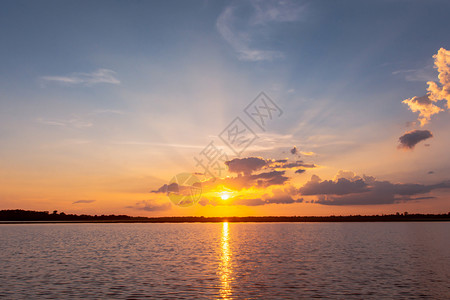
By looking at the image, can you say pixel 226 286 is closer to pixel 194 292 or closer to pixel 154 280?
pixel 194 292

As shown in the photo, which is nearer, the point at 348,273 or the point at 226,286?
the point at 226,286

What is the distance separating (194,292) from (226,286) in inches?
172

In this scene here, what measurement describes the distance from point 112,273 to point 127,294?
13126 mm

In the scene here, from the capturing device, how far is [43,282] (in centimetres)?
3956

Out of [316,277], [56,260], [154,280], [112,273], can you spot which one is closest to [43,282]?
[112,273]

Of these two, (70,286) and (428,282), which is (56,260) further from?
(428,282)

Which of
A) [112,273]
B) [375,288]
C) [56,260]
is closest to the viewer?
[375,288]

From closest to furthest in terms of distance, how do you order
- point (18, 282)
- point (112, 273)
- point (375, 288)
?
1. point (375, 288)
2. point (18, 282)
3. point (112, 273)

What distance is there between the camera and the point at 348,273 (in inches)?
1815

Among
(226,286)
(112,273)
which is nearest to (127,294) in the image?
(226,286)

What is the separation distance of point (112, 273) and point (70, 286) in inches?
340

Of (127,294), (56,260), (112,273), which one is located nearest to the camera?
(127,294)

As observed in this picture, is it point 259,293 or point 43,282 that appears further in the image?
point 43,282

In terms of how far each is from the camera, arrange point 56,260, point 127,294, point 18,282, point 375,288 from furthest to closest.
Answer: point 56,260
point 18,282
point 375,288
point 127,294
